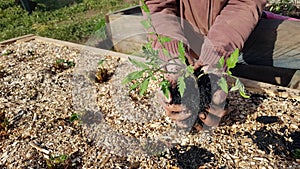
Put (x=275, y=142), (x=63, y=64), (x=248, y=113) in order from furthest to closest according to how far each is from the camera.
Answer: (x=63, y=64), (x=248, y=113), (x=275, y=142)

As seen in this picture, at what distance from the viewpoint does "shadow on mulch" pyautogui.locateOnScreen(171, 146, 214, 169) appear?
157 centimetres

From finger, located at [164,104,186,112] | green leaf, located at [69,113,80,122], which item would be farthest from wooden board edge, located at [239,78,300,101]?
green leaf, located at [69,113,80,122]

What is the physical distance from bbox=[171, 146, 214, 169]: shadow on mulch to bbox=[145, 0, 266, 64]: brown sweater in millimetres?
506

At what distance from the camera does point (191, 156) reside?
1617 millimetres

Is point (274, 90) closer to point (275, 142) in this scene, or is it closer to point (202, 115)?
point (275, 142)

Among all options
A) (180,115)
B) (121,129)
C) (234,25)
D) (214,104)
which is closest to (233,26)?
(234,25)

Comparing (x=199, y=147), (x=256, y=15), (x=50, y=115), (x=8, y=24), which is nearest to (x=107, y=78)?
(x=50, y=115)

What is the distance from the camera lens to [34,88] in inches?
97.7

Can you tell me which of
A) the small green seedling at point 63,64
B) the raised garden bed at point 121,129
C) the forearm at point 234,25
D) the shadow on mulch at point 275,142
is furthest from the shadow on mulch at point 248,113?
the small green seedling at point 63,64

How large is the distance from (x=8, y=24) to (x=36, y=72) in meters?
3.09

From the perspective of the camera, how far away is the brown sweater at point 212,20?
1.44m

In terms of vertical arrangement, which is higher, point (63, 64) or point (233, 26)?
point (233, 26)

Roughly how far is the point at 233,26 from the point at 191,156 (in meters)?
0.68

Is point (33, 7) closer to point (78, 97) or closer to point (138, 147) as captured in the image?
point (78, 97)
